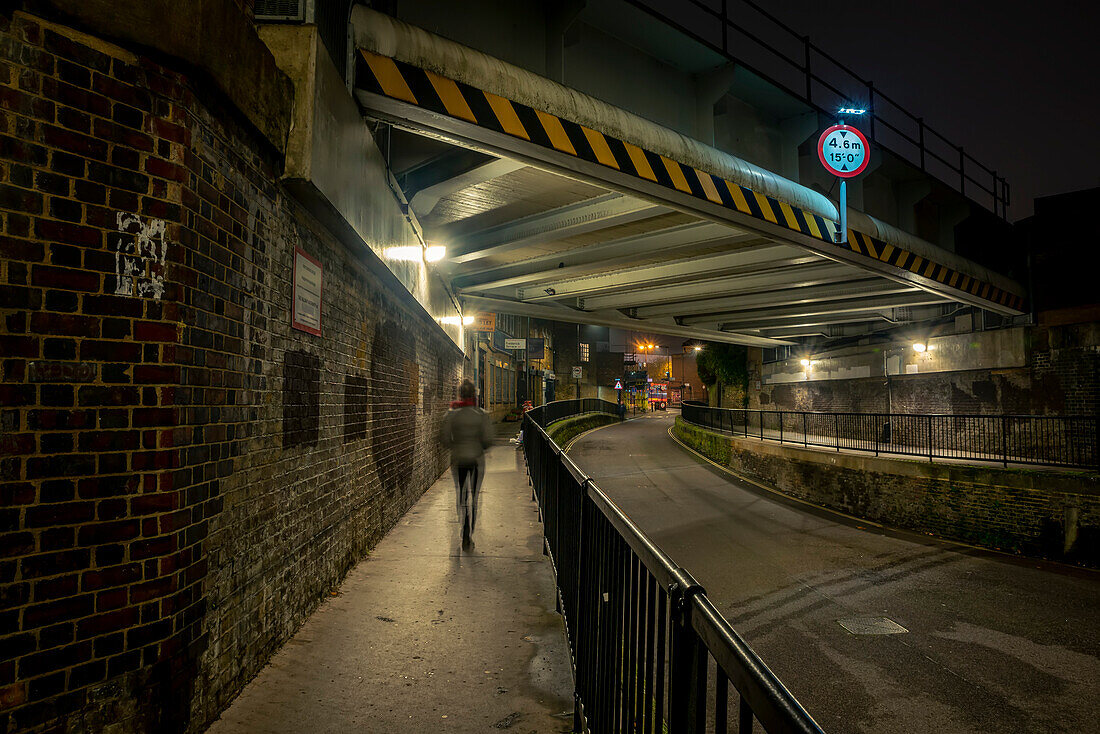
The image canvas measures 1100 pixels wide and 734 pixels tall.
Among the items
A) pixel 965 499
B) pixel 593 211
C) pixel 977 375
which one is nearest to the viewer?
pixel 593 211

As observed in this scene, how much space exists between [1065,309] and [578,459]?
1406 centimetres

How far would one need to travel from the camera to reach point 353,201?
15.7ft

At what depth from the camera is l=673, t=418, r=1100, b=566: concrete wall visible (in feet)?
30.6

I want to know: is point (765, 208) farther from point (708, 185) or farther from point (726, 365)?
point (726, 365)

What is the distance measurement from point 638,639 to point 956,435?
599 inches

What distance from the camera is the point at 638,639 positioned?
2309mm

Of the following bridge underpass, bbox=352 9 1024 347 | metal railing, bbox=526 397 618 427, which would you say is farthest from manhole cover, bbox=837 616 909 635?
metal railing, bbox=526 397 618 427

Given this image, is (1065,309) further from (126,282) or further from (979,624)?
(126,282)

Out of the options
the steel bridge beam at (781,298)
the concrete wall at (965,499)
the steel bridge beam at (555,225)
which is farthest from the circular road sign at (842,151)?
the concrete wall at (965,499)

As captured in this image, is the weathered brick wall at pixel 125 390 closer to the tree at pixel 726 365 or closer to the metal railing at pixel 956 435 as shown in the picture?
the metal railing at pixel 956 435

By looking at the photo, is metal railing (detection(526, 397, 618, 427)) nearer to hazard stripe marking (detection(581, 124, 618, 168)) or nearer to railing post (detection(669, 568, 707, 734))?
hazard stripe marking (detection(581, 124, 618, 168))

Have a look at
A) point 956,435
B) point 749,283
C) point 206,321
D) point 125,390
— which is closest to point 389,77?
point 206,321

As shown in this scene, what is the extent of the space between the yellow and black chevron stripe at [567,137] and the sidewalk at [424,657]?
4.25 meters

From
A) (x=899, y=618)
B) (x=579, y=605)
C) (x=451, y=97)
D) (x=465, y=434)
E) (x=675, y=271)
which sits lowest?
(x=899, y=618)
